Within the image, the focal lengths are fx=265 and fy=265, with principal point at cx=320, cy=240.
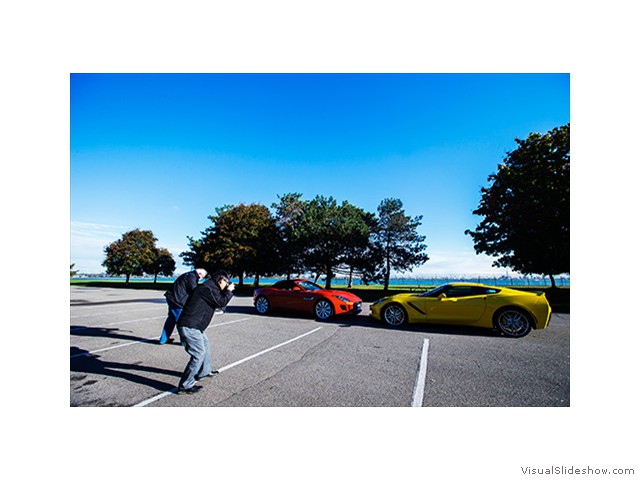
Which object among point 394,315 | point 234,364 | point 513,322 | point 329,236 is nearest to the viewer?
point 234,364

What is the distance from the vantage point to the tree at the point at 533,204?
509 inches

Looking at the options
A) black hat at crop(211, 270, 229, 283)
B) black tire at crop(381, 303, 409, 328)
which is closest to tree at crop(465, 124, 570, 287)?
black tire at crop(381, 303, 409, 328)

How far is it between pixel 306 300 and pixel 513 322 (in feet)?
18.3

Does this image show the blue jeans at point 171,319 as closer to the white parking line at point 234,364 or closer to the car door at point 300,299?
the white parking line at point 234,364

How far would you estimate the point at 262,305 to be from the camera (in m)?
9.62

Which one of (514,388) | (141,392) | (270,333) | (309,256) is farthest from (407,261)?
(141,392)

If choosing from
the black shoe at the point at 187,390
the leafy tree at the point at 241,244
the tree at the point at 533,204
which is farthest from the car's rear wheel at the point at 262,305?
the leafy tree at the point at 241,244

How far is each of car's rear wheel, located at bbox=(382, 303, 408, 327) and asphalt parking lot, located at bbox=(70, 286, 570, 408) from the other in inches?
19.3

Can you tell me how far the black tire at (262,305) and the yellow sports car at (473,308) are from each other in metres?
4.01

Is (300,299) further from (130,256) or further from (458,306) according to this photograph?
(130,256)

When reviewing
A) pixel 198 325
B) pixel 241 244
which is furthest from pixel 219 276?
pixel 241 244

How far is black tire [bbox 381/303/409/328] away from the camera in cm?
715

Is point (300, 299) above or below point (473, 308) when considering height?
below
